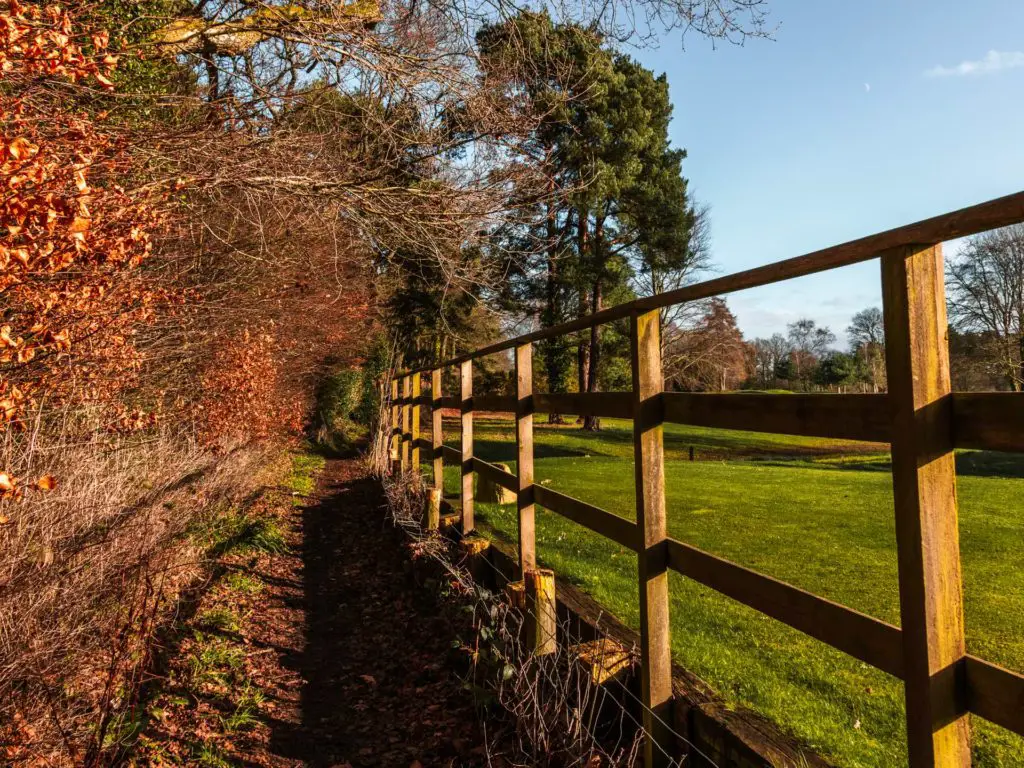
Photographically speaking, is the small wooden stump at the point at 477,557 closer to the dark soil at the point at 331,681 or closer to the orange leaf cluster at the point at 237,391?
the dark soil at the point at 331,681

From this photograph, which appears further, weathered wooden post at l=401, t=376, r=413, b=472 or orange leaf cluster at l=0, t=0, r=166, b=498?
weathered wooden post at l=401, t=376, r=413, b=472

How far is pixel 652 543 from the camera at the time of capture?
283 centimetres

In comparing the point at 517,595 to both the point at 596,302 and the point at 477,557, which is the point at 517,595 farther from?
the point at 596,302

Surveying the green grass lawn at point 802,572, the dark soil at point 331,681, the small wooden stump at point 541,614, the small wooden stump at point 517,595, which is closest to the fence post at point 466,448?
the dark soil at point 331,681

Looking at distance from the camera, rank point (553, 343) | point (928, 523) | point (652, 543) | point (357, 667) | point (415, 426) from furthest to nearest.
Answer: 1. point (553, 343)
2. point (415, 426)
3. point (357, 667)
4. point (652, 543)
5. point (928, 523)

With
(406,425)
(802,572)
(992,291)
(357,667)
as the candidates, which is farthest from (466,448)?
(992,291)

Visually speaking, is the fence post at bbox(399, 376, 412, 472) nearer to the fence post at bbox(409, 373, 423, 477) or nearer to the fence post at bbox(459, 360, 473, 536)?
the fence post at bbox(409, 373, 423, 477)

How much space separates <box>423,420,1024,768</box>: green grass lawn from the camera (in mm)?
3312

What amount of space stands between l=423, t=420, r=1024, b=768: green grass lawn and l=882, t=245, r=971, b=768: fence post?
4.84ft

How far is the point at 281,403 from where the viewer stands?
14.4 meters

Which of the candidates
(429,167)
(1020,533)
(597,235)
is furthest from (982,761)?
(597,235)

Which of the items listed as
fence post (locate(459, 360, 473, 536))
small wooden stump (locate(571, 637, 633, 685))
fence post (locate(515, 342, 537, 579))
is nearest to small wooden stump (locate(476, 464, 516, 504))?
fence post (locate(459, 360, 473, 536))

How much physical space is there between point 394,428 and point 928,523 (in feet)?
37.8

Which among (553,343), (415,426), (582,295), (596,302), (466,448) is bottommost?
(466,448)
